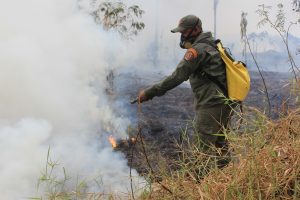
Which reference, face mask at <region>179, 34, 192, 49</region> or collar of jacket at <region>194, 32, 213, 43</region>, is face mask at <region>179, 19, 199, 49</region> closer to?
face mask at <region>179, 34, 192, 49</region>

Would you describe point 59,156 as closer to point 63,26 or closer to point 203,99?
point 63,26

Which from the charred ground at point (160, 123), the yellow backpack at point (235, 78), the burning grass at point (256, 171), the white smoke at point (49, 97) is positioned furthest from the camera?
the charred ground at point (160, 123)

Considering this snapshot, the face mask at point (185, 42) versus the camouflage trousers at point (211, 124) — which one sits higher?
the face mask at point (185, 42)

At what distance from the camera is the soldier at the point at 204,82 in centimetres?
443

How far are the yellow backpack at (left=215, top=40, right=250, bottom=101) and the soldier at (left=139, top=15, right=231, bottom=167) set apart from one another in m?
0.05

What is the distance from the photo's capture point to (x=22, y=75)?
8000 millimetres

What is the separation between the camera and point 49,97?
27.0ft

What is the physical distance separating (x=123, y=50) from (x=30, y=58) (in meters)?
2.56

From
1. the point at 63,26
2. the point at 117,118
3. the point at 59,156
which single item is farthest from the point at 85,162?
the point at 117,118

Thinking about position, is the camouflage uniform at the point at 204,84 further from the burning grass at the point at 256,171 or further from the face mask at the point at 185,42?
the burning grass at the point at 256,171

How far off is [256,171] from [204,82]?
211cm

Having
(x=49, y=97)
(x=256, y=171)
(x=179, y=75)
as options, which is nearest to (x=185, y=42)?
(x=179, y=75)

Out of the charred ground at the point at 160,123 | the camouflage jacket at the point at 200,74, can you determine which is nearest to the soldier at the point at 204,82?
the camouflage jacket at the point at 200,74

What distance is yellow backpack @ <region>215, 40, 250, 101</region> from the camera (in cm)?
450
